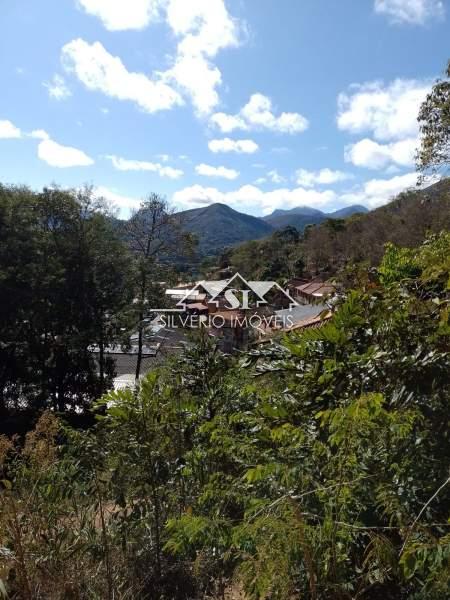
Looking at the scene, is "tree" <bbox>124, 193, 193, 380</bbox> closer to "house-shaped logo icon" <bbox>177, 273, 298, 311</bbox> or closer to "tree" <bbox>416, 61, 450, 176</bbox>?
"house-shaped logo icon" <bbox>177, 273, 298, 311</bbox>

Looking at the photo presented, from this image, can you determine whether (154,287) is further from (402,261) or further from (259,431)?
(259,431)

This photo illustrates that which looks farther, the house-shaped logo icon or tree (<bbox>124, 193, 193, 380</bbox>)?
the house-shaped logo icon

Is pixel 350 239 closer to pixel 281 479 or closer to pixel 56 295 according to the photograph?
pixel 56 295

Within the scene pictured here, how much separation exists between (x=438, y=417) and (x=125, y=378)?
18193 millimetres

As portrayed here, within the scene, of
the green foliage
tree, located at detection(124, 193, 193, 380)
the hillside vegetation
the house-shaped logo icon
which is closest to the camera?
the green foliage

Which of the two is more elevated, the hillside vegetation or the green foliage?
the hillside vegetation

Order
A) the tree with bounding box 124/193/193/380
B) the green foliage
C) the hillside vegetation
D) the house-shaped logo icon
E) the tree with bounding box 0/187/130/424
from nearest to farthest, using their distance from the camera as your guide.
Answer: the green foliage
the tree with bounding box 0/187/130/424
the tree with bounding box 124/193/193/380
the house-shaped logo icon
the hillside vegetation

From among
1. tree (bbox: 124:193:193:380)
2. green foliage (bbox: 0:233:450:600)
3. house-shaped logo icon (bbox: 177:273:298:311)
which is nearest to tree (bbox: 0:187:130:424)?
tree (bbox: 124:193:193:380)

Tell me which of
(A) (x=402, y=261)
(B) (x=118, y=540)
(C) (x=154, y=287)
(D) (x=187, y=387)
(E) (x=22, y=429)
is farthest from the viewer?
(C) (x=154, y=287)

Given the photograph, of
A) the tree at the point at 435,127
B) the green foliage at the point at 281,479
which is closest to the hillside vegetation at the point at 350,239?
the tree at the point at 435,127

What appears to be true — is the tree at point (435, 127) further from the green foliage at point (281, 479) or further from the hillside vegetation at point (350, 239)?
the green foliage at point (281, 479)

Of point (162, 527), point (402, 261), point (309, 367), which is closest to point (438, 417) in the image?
point (309, 367)

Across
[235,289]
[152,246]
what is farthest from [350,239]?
[152,246]

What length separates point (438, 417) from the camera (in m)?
1.39
